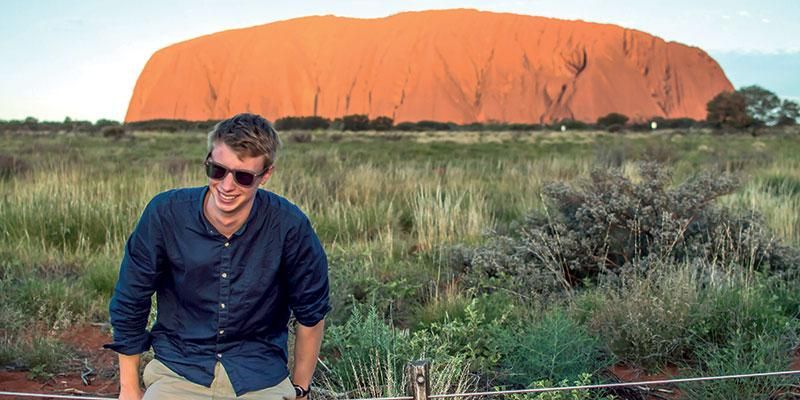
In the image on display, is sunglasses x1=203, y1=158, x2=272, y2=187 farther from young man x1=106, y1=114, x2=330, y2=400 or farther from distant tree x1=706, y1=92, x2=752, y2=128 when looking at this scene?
distant tree x1=706, y1=92, x2=752, y2=128

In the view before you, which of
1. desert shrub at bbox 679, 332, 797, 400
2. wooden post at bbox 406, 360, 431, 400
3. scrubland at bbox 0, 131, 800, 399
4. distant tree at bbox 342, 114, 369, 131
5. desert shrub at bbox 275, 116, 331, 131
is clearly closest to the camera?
wooden post at bbox 406, 360, 431, 400

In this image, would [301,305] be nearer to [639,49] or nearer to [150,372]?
[150,372]

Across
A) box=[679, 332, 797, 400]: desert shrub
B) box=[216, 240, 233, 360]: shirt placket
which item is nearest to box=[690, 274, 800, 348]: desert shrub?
box=[679, 332, 797, 400]: desert shrub


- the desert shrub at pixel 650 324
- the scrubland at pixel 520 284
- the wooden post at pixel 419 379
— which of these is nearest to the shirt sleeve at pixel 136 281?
the wooden post at pixel 419 379

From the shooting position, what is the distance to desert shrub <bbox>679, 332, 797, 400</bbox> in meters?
3.75

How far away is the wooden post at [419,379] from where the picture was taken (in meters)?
2.39

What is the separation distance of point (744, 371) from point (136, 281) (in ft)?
9.57

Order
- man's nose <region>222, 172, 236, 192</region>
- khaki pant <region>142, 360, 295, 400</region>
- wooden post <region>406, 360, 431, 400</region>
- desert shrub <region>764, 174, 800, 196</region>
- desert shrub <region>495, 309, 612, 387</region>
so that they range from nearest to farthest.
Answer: wooden post <region>406, 360, 431, 400</region> → man's nose <region>222, 172, 236, 192</region> → khaki pant <region>142, 360, 295, 400</region> → desert shrub <region>495, 309, 612, 387</region> → desert shrub <region>764, 174, 800, 196</region>

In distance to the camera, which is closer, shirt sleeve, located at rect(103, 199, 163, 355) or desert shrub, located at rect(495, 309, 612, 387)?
shirt sleeve, located at rect(103, 199, 163, 355)

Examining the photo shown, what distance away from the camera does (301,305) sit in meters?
2.86

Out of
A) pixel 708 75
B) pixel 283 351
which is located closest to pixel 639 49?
pixel 708 75

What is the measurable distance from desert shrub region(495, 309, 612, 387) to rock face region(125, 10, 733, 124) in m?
90.1

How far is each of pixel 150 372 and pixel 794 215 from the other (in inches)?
320

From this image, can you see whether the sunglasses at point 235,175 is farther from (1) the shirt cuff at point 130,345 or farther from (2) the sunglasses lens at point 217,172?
(1) the shirt cuff at point 130,345
